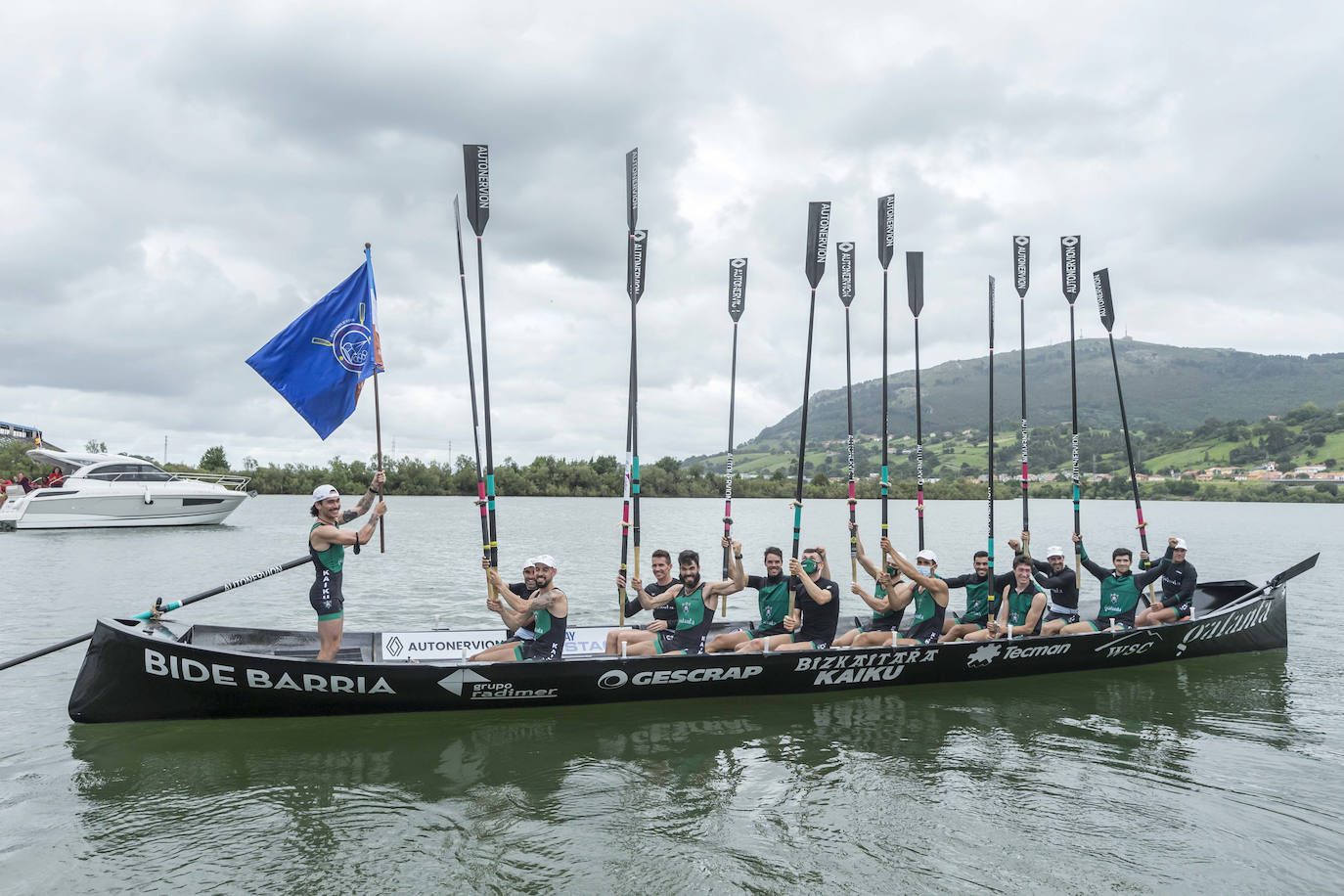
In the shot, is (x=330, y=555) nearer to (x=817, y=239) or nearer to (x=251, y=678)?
(x=251, y=678)

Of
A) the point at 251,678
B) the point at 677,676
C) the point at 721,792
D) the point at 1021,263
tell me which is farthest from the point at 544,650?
the point at 1021,263

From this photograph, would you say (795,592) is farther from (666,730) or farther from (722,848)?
(722,848)

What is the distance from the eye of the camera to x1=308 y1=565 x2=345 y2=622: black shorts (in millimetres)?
9062

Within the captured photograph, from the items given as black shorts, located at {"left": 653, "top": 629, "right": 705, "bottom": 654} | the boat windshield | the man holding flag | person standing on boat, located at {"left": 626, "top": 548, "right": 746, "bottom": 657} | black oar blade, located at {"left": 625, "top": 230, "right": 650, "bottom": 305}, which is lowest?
black shorts, located at {"left": 653, "top": 629, "right": 705, "bottom": 654}

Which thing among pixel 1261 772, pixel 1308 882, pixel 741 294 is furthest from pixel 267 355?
pixel 1261 772

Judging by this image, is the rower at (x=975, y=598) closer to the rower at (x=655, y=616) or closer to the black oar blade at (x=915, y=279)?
the rower at (x=655, y=616)

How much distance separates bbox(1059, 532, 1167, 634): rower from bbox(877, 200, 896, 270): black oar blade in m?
7.16

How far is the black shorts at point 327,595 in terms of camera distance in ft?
29.7

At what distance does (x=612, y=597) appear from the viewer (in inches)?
891

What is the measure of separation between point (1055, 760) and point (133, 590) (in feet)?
73.0

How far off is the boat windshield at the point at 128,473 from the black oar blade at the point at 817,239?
36644 millimetres

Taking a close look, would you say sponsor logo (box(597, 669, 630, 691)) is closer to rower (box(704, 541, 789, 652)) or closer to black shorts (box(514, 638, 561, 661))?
black shorts (box(514, 638, 561, 661))

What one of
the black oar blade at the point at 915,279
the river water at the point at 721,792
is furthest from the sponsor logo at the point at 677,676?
the black oar blade at the point at 915,279

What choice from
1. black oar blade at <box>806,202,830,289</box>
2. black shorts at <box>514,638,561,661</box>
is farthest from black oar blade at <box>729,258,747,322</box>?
black shorts at <box>514,638,561,661</box>
